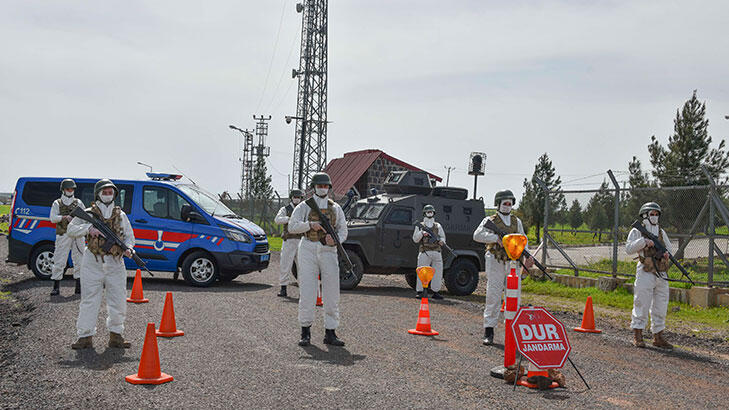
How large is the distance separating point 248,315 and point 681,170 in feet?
70.3

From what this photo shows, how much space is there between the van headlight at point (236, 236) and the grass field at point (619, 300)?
21.7 ft

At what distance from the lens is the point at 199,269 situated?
1288cm

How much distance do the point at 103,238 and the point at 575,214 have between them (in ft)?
39.8

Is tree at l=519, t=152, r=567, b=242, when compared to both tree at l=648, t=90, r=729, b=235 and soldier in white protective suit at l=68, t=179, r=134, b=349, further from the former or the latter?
soldier in white protective suit at l=68, t=179, r=134, b=349

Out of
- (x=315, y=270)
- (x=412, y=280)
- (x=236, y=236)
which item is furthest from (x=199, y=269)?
(x=315, y=270)

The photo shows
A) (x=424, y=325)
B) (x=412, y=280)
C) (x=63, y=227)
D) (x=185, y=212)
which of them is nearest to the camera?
(x=424, y=325)

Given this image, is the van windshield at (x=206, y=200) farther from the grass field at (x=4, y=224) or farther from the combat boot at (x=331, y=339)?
the grass field at (x=4, y=224)

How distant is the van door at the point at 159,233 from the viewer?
12.8 meters

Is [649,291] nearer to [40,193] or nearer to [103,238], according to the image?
[103,238]

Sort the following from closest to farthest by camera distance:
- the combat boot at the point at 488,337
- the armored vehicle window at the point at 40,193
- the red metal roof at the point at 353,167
Answer: the combat boot at the point at 488,337, the armored vehicle window at the point at 40,193, the red metal roof at the point at 353,167

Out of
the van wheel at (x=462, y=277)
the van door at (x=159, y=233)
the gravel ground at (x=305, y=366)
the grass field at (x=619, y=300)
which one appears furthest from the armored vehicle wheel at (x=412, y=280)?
the van door at (x=159, y=233)

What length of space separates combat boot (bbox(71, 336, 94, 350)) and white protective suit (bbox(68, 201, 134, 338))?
4cm

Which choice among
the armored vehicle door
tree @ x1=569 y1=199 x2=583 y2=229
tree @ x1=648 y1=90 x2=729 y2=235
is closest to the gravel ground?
the armored vehicle door

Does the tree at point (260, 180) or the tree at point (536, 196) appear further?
the tree at point (260, 180)
